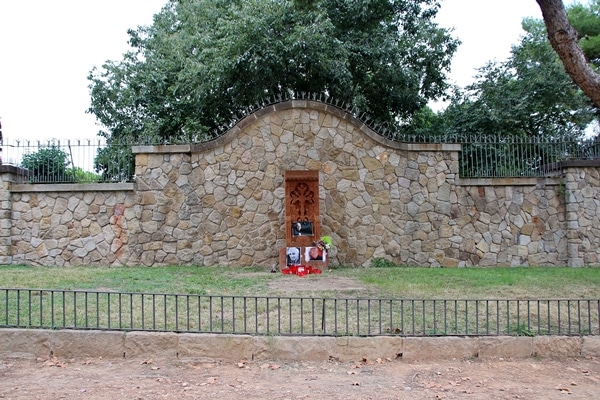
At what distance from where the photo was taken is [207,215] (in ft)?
35.9

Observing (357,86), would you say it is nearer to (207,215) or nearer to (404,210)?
(404,210)

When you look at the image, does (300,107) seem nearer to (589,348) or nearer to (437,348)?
(437,348)

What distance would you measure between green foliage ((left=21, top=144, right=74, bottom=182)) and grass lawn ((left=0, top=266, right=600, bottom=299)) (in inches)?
83.1

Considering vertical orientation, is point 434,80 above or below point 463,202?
above

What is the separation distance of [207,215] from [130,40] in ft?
37.8

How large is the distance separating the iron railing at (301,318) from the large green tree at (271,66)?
632cm

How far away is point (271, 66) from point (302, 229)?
16.2 feet

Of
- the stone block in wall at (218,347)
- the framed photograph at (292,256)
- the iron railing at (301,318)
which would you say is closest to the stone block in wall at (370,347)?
the iron railing at (301,318)

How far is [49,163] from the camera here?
36.5ft

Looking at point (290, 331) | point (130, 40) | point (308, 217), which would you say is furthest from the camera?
point (130, 40)

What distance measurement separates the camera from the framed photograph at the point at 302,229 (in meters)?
10.5

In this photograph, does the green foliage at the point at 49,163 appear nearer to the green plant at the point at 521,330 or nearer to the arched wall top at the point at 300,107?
the arched wall top at the point at 300,107

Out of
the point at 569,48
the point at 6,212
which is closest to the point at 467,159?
the point at 569,48

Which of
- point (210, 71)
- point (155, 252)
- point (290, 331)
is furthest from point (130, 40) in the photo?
point (290, 331)
